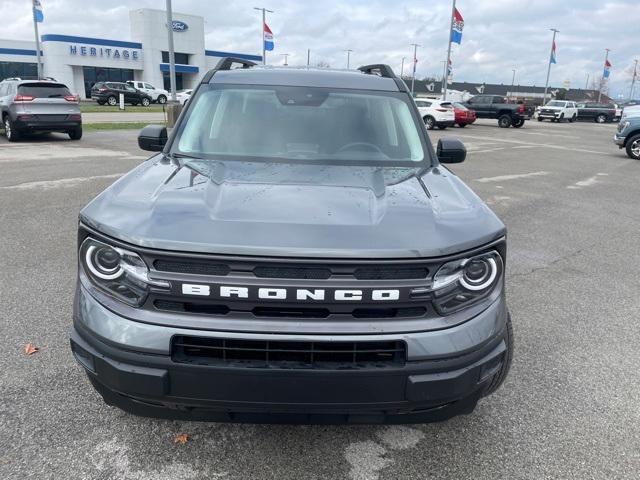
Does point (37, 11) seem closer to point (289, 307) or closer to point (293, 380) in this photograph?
point (289, 307)

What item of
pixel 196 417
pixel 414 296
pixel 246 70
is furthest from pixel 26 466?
pixel 246 70

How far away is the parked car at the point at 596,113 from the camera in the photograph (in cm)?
4838

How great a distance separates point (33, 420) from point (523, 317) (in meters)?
3.55

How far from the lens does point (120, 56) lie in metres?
58.4

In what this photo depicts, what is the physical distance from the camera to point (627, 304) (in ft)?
15.5

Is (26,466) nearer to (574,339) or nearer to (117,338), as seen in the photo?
(117,338)

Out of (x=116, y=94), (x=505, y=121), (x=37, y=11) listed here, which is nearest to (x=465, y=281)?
(x=505, y=121)

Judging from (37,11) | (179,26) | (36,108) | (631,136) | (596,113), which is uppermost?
(179,26)

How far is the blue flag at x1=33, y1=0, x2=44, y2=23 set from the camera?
30.8 metres

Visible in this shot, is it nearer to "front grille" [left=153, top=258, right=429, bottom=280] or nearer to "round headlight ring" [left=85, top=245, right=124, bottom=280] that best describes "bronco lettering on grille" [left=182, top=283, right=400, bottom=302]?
"front grille" [left=153, top=258, right=429, bottom=280]

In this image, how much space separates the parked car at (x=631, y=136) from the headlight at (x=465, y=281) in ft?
58.3

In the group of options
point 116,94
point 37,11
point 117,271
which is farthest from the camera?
point 116,94

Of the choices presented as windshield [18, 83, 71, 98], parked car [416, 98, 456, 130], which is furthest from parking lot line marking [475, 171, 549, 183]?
parked car [416, 98, 456, 130]

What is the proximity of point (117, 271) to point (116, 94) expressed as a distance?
4469 cm
